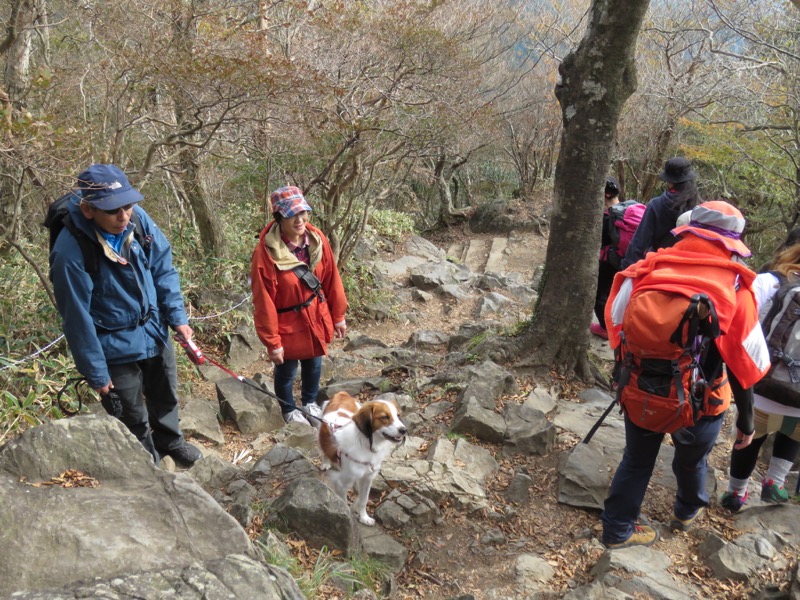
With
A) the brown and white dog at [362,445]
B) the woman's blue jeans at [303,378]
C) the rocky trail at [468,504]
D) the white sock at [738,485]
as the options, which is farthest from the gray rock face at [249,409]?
the white sock at [738,485]

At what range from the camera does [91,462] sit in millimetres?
2396

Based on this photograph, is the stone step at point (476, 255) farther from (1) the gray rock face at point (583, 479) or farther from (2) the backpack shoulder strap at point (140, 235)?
(2) the backpack shoulder strap at point (140, 235)

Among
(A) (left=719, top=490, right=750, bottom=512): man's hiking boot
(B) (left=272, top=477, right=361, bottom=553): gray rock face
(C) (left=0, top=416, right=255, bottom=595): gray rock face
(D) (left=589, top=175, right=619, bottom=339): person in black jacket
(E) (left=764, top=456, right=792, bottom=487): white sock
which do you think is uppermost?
(D) (left=589, top=175, right=619, bottom=339): person in black jacket

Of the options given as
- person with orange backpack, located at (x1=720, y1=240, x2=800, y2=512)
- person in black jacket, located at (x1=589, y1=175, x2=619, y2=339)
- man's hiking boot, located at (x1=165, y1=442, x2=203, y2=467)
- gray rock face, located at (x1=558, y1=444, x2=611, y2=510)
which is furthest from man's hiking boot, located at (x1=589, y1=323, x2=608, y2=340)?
man's hiking boot, located at (x1=165, y1=442, x2=203, y2=467)

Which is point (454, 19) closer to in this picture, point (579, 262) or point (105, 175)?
point (579, 262)

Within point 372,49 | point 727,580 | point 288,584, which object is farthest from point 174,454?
point 372,49

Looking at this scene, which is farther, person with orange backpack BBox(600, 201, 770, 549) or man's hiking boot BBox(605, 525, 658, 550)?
man's hiking boot BBox(605, 525, 658, 550)

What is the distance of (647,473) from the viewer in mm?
3318

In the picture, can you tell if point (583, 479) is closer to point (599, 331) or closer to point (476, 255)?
point (599, 331)

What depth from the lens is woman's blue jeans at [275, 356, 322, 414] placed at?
16.3 ft

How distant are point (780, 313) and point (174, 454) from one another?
13.2 feet

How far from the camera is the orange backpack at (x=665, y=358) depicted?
2.79 metres

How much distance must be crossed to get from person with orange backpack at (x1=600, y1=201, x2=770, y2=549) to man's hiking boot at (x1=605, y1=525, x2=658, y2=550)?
54 centimetres

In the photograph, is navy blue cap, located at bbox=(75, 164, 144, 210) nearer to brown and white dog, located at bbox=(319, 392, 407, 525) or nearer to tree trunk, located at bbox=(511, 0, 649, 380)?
brown and white dog, located at bbox=(319, 392, 407, 525)
